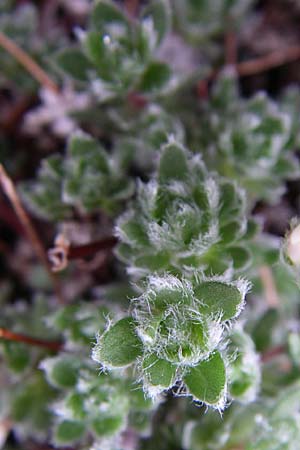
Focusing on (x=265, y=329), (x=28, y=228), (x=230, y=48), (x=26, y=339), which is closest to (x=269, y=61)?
(x=230, y=48)

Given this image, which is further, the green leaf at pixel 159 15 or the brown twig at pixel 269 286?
the brown twig at pixel 269 286

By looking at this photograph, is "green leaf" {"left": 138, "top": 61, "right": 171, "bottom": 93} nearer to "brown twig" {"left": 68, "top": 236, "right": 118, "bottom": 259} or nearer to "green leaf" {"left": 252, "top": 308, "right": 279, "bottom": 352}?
"brown twig" {"left": 68, "top": 236, "right": 118, "bottom": 259}

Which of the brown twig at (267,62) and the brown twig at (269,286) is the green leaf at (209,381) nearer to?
the brown twig at (269,286)

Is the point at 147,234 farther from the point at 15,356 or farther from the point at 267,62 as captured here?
the point at 267,62

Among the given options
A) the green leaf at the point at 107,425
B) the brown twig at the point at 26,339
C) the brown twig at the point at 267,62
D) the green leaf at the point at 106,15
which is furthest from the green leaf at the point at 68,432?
the brown twig at the point at 267,62

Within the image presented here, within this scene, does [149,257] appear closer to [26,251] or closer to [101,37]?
[101,37]
